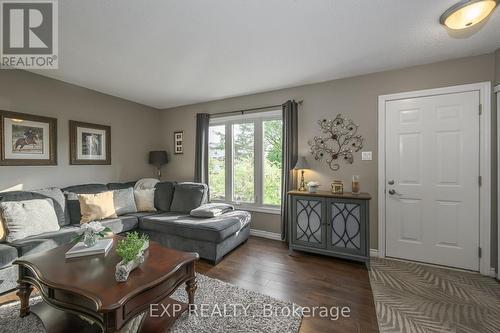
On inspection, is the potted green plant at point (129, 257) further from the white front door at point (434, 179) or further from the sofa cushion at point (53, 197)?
the white front door at point (434, 179)

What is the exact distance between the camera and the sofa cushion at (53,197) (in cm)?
248

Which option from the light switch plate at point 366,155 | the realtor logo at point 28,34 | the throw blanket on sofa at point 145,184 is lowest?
the throw blanket on sofa at point 145,184

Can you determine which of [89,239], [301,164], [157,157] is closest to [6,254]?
[89,239]

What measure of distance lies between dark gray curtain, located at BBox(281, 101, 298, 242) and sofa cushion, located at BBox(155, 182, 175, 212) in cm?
192

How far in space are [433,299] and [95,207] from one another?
3.94 m

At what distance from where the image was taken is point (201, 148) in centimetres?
410

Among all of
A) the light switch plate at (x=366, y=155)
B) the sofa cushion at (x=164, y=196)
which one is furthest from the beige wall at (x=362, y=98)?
the sofa cushion at (x=164, y=196)

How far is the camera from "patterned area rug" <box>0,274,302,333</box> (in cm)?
160

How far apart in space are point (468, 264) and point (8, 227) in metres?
4.99

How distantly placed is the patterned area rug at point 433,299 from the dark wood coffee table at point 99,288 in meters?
1.62

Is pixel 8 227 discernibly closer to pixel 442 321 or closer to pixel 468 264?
pixel 442 321

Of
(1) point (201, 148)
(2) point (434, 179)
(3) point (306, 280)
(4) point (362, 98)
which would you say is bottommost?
(3) point (306, 280)

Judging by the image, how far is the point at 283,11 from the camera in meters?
1.74

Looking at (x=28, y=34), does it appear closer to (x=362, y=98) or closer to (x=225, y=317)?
(x=225, y=317)
